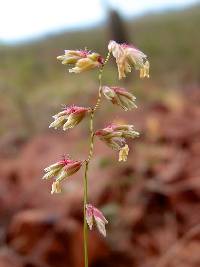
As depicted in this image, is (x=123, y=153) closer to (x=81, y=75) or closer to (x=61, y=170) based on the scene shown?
(x=61, y=170)

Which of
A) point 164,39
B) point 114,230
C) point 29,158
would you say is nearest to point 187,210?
point 114,230

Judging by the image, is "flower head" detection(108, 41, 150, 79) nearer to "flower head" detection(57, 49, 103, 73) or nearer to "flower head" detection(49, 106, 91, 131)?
"flower head" detection(57, 49, 103, 73)

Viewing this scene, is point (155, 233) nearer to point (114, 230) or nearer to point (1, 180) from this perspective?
point (114, 230)

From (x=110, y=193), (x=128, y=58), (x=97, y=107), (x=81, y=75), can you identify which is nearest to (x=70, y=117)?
(x=97, y=107)

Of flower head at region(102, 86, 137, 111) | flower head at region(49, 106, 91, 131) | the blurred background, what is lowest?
the blurred background

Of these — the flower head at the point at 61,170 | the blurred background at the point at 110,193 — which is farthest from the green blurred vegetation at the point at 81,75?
the flower head at the point at 61,170

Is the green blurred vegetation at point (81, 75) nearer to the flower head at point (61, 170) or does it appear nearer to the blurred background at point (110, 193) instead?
the blurred background at point (110, 193)

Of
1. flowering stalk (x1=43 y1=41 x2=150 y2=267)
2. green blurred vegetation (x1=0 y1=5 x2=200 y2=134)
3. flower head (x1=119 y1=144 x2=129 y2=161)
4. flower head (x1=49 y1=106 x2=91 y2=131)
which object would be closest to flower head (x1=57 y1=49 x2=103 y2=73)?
flowering stalk (x1=43 y1=41 x2=150 y2=267)
